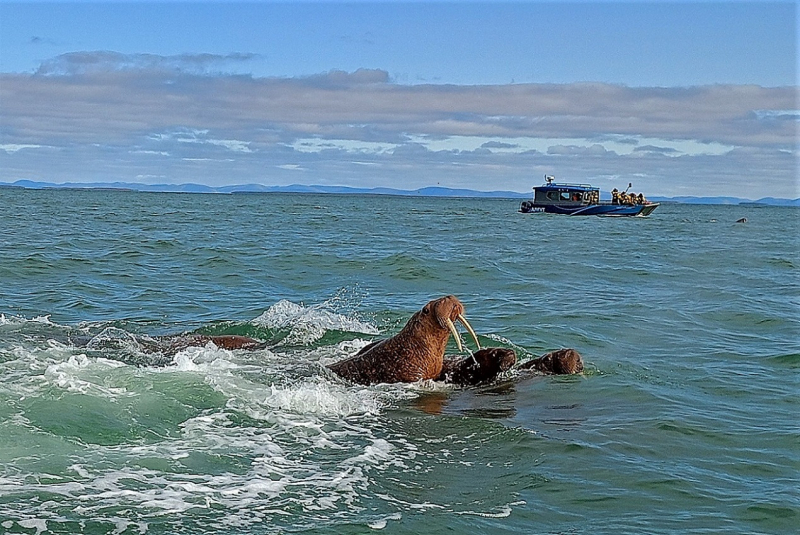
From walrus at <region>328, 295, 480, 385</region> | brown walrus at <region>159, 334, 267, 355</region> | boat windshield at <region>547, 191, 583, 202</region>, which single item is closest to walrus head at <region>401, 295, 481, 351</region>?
walrus at <region>328, 295, 480, 385</region>

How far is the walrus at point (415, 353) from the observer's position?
1061 centimetres

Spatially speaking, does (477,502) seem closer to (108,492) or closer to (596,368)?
(108,492)

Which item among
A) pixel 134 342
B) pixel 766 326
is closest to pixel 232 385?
pixel 134 342

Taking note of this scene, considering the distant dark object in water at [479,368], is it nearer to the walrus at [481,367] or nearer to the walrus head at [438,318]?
the walrus at [481,367]

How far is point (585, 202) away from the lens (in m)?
77.1

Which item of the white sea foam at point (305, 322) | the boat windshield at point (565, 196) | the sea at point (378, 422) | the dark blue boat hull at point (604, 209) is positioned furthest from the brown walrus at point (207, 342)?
the boat windshield at point (565, 196)

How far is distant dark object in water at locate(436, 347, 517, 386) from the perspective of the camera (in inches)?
429

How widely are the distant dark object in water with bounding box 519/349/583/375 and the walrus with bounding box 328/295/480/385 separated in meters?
1.20

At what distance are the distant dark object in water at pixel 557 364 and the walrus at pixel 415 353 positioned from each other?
1197 mm

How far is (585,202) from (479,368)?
6795cm

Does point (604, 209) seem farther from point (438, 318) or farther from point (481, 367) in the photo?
point (438, 318)

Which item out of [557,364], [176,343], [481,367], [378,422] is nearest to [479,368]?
[481,367]

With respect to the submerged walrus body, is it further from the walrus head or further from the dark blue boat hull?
the dark blue boat hull

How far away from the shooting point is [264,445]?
823 centimetres
